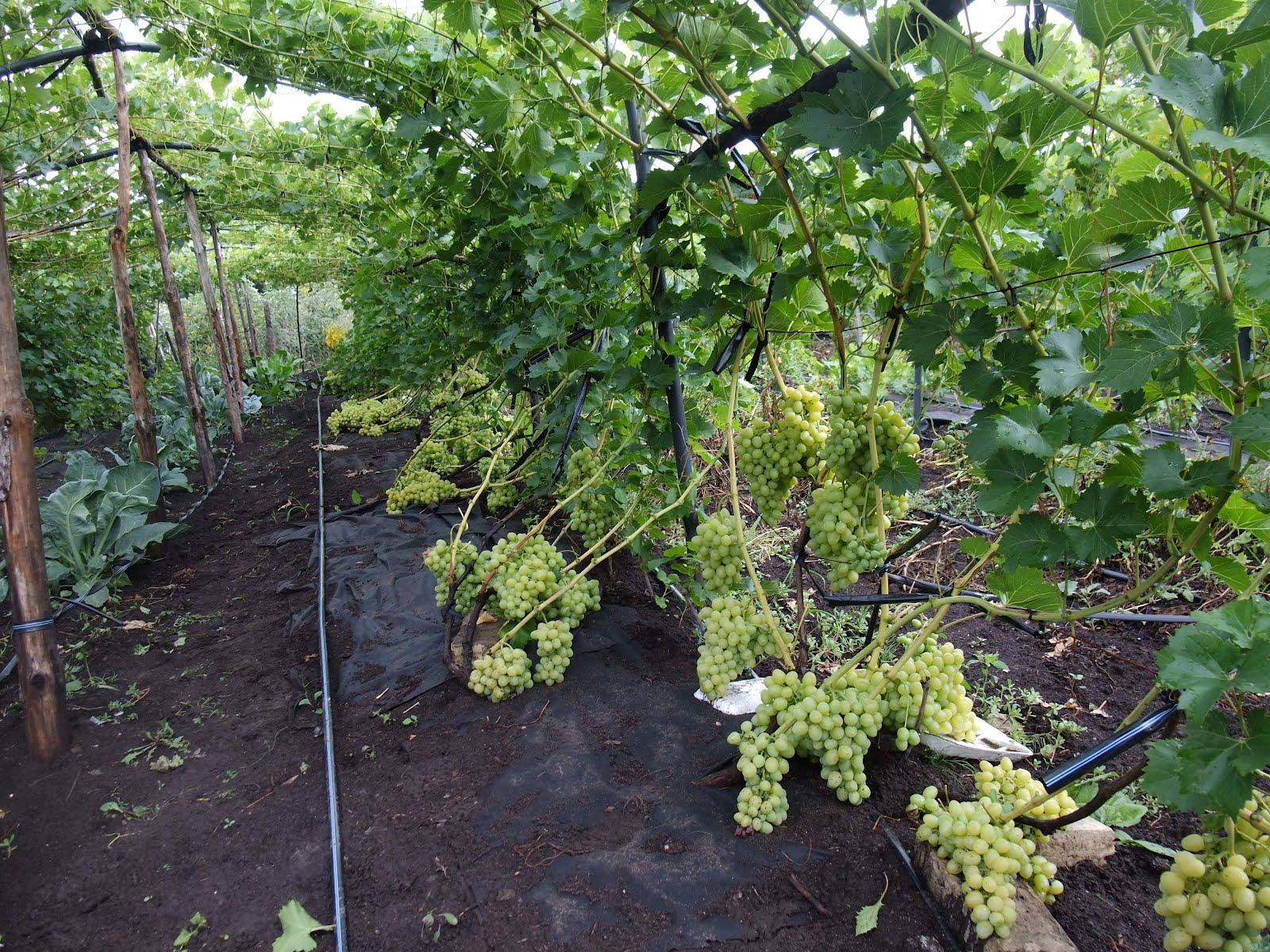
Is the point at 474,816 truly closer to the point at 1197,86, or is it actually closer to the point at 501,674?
the point at 501,674

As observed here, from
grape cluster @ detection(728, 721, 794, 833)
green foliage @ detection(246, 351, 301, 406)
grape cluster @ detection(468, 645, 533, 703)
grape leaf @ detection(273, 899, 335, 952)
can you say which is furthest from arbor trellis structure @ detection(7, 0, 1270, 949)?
green foliage @ detection(246, 351, 301, 406)

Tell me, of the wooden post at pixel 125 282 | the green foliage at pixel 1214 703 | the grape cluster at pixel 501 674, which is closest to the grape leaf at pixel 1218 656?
the green foliage at pixel 1214 703

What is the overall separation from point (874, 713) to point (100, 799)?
8.54 ft

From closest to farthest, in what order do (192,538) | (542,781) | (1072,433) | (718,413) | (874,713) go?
(1072,433) < (874,713) < (542,781) < (718,413) < (192,538)

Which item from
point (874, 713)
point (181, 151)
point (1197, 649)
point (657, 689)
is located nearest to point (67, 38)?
point (181, 151)

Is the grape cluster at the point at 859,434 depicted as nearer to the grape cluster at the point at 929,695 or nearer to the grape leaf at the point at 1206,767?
the grape cluster at the point at 929,695

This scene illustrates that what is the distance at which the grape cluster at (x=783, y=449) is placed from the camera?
1.96 m

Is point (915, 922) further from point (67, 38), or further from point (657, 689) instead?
point (67, 38)

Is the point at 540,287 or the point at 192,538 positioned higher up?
the point at 540,287

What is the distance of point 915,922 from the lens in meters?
1.53

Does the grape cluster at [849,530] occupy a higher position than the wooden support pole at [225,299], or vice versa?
the wooden support pole at [225,299]

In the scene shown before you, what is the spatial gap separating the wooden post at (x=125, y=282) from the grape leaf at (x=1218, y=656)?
210 inches

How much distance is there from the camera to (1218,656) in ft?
3.12

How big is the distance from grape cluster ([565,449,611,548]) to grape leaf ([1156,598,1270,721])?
7.32 feet
